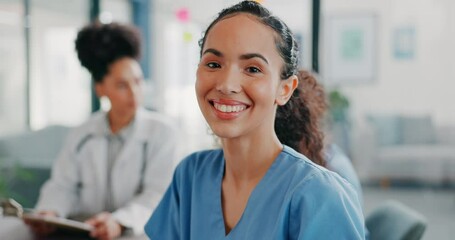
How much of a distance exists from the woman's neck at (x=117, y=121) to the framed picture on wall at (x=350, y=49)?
2.12 m

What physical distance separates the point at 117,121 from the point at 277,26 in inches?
48.3

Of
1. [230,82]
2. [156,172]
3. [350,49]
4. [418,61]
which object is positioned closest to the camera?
[230,82]

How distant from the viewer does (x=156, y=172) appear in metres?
2.10

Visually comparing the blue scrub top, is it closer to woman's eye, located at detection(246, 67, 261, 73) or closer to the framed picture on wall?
woman's eye, located at detection(246, 67, 261, 73)

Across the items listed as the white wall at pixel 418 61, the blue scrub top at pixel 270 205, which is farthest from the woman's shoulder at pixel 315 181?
→ the white wall at pixel 418 61

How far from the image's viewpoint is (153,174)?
2096mm

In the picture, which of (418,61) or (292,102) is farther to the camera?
(418,61)

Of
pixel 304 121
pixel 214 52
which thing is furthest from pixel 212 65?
pixel 304 121

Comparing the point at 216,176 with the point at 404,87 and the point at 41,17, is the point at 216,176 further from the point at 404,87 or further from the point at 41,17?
the point at 41,17

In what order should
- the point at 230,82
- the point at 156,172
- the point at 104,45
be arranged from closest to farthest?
the point at 230,82 → the point at 156,172 → the point at 104,45

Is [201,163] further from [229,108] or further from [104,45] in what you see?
[104,45]

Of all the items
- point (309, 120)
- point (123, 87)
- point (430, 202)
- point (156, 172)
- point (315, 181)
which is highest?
point (123, 87)

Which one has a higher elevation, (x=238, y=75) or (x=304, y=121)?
(x=238, y=75)

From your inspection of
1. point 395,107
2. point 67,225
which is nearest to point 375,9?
point 395,107
